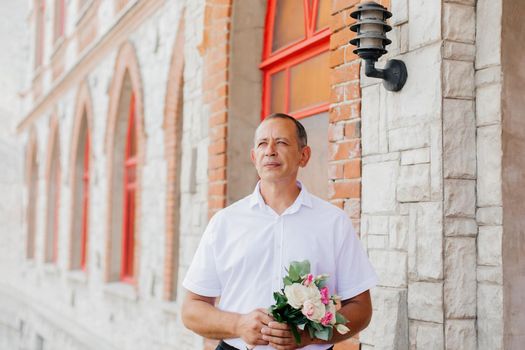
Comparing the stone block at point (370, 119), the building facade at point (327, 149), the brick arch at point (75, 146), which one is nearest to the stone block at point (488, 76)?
the building facade at point (327, 149)

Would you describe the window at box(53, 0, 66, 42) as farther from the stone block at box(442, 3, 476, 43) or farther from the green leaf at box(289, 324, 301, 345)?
the green leaf at box(289, 324, 301, 345)

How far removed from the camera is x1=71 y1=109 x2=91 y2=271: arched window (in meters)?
12.3

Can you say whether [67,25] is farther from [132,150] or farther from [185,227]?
[185,227]

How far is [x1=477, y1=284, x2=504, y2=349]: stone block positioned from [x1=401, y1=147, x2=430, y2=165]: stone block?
1.99 feet

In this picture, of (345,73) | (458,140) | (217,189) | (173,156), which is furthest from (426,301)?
(173,156)

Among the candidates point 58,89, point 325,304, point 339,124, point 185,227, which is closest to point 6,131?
point 58,89

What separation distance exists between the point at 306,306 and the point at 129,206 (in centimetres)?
786

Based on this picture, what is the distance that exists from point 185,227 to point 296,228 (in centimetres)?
326

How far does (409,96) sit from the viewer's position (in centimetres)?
337

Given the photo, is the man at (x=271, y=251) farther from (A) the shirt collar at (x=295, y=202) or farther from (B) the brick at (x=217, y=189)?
(B) the brick at (x=217, y=189)

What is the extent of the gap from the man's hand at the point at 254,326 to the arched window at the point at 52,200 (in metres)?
12.6

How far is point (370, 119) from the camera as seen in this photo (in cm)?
361

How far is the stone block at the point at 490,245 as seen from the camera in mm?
3090

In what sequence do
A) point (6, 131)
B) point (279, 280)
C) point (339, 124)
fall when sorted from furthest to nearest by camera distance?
point (6, 131)
point (339, 124)
point (279, 280)
